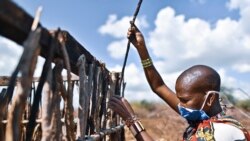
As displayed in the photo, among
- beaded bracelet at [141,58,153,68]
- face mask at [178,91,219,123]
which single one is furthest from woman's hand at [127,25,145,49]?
face mask at [178,91,219,123]

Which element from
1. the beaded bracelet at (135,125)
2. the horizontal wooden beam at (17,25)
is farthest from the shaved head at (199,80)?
the horizontal wooden beam at (17,25)

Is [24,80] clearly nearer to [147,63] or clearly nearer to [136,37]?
[136,37]

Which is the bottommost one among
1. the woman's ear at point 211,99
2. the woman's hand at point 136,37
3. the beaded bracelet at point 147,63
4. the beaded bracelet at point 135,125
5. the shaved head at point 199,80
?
the beaded bracelet at point 135,125

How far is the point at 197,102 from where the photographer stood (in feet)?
8.48

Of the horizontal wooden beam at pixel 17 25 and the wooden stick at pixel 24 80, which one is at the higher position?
the horizontal wooden beam at pixel 17 25

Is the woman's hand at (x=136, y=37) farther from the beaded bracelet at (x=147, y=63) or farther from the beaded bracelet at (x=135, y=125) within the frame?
the beaded bracelet at (x=135, y=125)

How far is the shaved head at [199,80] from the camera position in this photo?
2574 millimetres

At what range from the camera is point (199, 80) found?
2.58 meters

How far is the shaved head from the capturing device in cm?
257

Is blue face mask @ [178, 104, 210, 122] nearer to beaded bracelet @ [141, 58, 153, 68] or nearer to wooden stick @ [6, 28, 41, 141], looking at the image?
beaded bracelet @ [141, 58, 153, 68]

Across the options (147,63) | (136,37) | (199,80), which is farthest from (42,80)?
(147,63)

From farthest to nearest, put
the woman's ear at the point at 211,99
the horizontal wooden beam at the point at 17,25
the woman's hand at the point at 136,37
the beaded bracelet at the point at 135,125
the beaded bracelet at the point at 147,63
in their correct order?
the beaded bracelet at the point at 147,63 → the woman's hand at the point at 136,37 → the beaded bracelet at the point at 135,125 → the woman's ear at the point at 211,99 → the horizontal wooden beam at the point at 17,25

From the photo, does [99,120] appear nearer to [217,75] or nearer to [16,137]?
[217,75]

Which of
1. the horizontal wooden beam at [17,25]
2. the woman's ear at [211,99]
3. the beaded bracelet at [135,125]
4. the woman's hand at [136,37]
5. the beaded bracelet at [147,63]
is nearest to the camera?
the horizontal wooden beam at [17,25]
